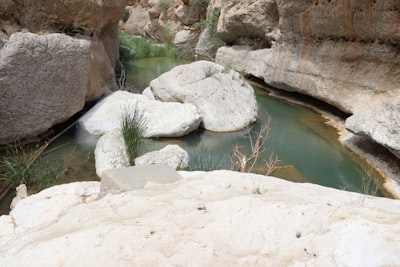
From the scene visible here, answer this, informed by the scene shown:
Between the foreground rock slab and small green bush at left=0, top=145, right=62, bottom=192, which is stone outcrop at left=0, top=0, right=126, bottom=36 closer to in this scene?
small green bush at left=0, top=145, right=62, bottom=192

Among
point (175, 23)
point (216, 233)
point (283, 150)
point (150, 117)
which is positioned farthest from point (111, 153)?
point (175, 23)

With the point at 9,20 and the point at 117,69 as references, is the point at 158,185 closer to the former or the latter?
the point at 9,20

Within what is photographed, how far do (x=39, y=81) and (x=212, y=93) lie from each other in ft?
10.6

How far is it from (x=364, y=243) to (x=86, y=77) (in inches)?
223

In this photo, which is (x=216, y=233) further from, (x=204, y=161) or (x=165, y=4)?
(x=165, y=4)

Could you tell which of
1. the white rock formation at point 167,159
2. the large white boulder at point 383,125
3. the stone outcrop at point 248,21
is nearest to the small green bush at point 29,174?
the white rock formation at point 167,159

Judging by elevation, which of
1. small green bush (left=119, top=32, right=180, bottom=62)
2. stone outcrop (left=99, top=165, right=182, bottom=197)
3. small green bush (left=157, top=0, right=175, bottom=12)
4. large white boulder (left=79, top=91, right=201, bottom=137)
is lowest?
small green bush (left=119, top=32, right=180, bottom=62)

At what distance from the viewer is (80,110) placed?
265 inches

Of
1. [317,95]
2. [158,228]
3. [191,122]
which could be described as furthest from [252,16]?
[158,228]

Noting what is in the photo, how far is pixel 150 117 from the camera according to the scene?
6453 mm

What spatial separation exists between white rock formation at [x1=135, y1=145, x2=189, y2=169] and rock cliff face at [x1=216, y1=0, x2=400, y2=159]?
2765 millimetres

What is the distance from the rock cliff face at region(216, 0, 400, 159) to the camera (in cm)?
617

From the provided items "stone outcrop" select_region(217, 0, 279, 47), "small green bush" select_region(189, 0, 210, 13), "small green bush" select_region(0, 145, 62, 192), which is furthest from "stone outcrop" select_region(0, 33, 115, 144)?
"small green bush" select_region(189, 0, 210, 13)

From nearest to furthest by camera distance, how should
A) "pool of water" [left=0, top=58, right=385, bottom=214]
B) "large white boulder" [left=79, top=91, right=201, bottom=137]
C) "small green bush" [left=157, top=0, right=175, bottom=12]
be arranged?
1. "pool of water" [left=0, top=58, right=385, bottom=214]
2. "large white boulder" [left=79, top=91, right=201, bottom=137]
3. "small green bush" [left=157, top=0, right=175, bottom=12]
